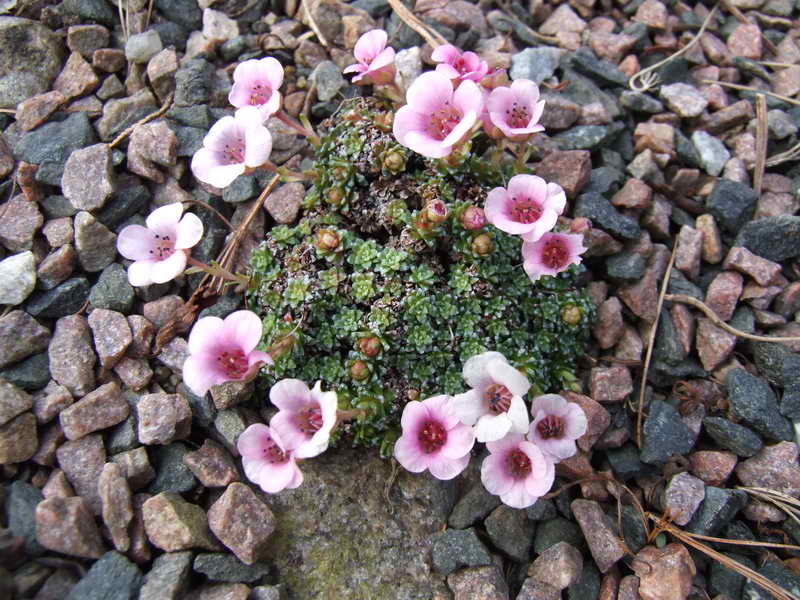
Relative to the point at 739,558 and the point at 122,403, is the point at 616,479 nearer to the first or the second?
the point at 739,558

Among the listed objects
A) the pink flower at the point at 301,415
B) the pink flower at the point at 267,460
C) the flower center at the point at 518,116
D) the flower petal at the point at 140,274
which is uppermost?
the flower center at the point at 518,116

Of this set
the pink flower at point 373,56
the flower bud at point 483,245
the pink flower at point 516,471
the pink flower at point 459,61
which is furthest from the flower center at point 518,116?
the pink flower at point 516,471

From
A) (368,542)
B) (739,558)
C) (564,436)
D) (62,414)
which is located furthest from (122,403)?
(739,558)

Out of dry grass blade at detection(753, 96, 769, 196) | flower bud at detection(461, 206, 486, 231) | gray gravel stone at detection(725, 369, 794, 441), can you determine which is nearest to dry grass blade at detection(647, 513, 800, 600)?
gray gravel stone at detection(725, 369, 794, 441)

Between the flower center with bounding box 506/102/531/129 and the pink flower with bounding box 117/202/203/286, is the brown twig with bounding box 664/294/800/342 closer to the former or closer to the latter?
the flower center with bounding box 506/102/531/129

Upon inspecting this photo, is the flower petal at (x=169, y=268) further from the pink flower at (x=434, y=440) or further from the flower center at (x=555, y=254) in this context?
the flower center at (x=555, y=254)

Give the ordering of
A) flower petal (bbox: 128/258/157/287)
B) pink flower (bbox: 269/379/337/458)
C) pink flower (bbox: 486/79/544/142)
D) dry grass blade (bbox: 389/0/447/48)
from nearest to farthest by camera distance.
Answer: pink flower (bbox: 269/379/337/458)
flower petal (bbox: 128/258/157/287)
pink flower (bbox: 486/79/544/142)
dry grass blade (bbox: 389/0/447/48)
